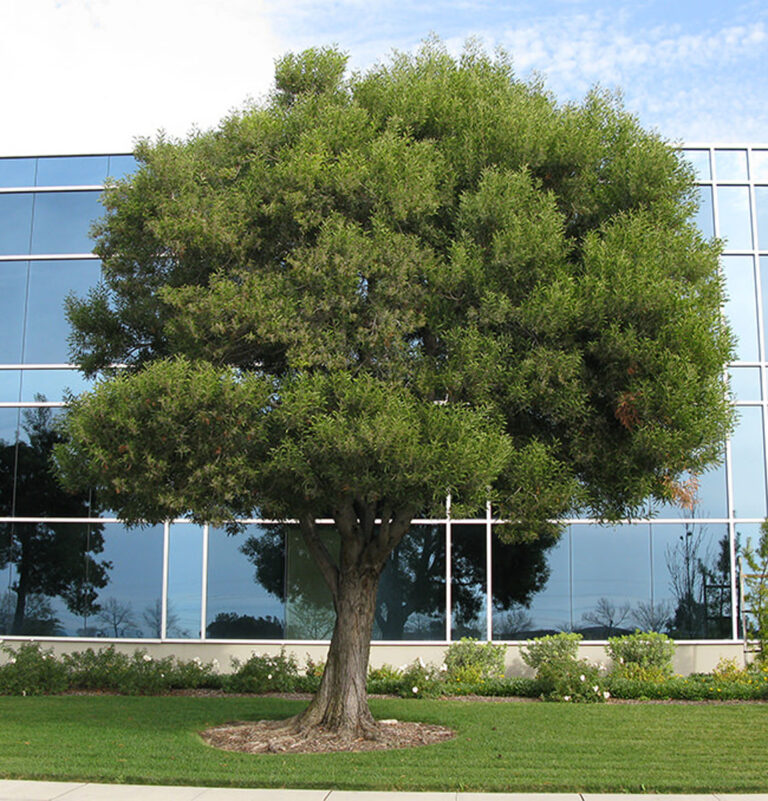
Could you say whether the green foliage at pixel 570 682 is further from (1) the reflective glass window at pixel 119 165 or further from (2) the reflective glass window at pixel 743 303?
(1) the reflective glass window at pixel 119 165

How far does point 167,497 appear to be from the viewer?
918 centimetres


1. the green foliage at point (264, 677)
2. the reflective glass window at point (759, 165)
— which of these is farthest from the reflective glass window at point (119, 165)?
the reflective glass window at point (759, 165)

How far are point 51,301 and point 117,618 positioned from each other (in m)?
6.32

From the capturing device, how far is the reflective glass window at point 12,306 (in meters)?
18.2

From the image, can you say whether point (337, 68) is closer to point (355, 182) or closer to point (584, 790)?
point (355, 182)

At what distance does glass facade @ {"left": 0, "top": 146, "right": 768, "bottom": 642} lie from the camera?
16.9 metres

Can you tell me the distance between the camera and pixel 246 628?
55.7 ft

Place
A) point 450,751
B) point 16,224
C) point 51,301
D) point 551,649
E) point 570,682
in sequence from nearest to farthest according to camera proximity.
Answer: point 450,751
point 570,682
point 551,649
point 51,301
point 16,224

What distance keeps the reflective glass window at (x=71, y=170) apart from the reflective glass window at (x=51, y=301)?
167 centimetres

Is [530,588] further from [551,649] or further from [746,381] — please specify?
[746,381]

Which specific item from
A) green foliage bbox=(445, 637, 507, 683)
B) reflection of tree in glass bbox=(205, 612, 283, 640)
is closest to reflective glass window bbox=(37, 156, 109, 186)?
reflection of tree in glass bbox=(205, 612, 283, 640)

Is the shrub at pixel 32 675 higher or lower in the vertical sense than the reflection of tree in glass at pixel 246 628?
lower

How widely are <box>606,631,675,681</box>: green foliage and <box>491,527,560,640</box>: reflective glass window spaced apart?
3.50 ft

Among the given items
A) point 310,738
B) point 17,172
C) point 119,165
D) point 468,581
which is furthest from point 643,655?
point 17,172
